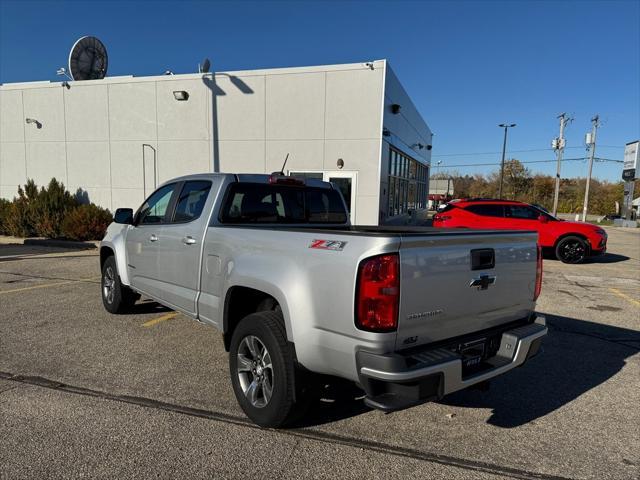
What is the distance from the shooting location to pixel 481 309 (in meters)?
3.00

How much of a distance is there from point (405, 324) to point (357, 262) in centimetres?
46

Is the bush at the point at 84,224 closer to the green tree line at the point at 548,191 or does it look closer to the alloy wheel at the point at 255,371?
the alloy wheel at the point at 255,371

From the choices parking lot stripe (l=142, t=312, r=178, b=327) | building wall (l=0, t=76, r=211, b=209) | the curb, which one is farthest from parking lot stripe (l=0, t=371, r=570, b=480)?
building wall (l=0, t=76, r=211, b=209)

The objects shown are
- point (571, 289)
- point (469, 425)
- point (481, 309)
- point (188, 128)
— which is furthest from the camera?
point (188, 128)

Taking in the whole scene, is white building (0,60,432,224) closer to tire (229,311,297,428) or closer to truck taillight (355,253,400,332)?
tire (229,311,297,428)

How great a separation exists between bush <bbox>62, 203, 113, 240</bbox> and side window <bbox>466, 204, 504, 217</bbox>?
11.7 metres

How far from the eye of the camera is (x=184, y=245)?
4.29m

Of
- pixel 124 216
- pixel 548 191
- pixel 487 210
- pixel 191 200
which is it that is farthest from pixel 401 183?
pixel 548 191

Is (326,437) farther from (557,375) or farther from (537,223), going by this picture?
(537,223)

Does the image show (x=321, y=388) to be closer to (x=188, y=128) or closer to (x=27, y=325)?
(x=27, y=325)

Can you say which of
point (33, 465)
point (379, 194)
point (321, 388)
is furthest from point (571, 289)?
point (33, 465)

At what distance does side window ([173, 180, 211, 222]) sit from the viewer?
4305 mm

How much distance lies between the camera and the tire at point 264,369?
9.71ft

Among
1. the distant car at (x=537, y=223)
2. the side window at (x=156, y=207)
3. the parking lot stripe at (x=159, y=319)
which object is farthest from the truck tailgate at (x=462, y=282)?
the distant car at (x=537, y=223)
